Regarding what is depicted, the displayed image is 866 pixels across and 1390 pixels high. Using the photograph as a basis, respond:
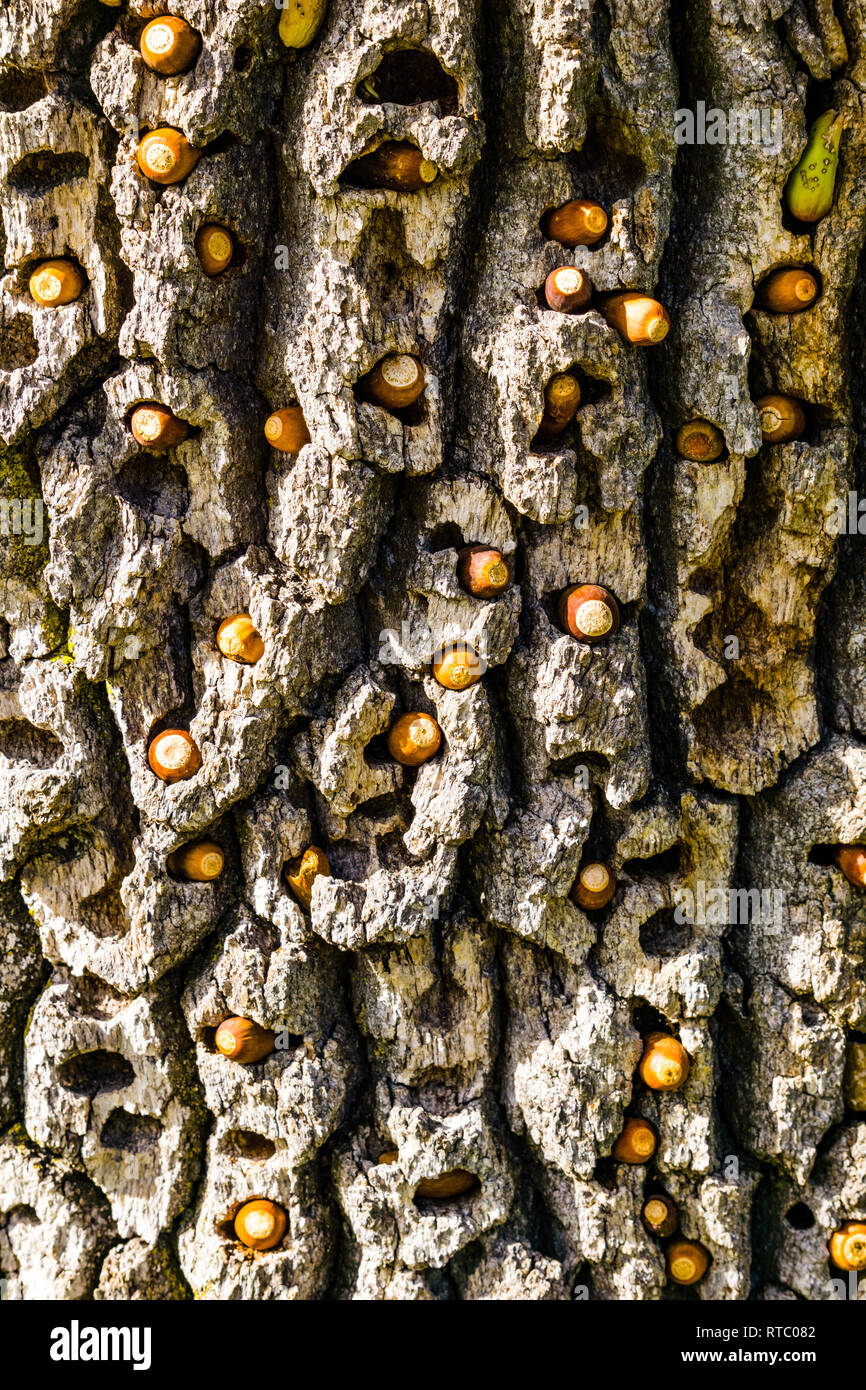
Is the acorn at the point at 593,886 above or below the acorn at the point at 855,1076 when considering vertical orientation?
above

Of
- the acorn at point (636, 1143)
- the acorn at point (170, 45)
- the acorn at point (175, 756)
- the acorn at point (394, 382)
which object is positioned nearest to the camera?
the acorn at point (170, 45)

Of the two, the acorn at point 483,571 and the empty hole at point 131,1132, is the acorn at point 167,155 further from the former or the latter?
the empty hole at point 131,1132

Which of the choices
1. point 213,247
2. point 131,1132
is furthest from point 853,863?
point 213,247

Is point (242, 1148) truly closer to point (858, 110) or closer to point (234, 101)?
point (234, 101)

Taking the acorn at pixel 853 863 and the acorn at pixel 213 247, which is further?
the acorn at pixel 853 863

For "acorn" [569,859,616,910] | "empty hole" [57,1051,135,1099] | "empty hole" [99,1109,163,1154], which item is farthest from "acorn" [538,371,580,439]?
"empty hole" [99,1109,163,1154]

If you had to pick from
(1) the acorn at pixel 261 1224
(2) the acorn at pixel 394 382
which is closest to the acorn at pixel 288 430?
(2) the acorn at pixel 394 382

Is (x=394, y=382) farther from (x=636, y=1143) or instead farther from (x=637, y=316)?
(x=636, y=1143)
